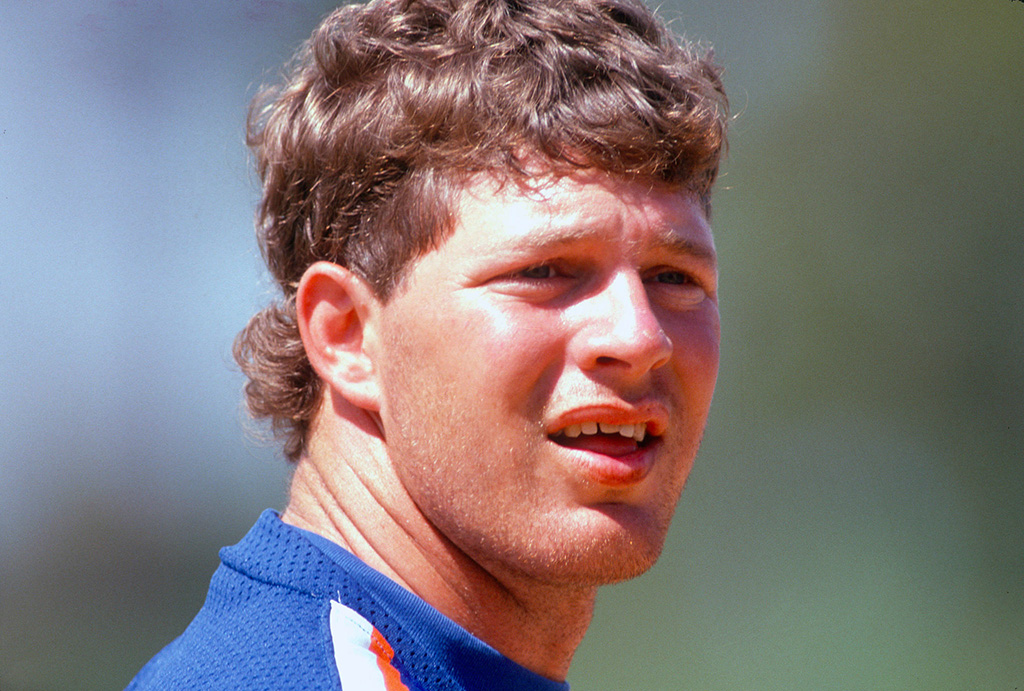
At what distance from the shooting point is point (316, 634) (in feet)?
5.35

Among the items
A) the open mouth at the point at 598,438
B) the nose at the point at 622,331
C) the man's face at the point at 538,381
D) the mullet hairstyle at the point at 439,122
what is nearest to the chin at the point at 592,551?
the man's face at the point at 538,381

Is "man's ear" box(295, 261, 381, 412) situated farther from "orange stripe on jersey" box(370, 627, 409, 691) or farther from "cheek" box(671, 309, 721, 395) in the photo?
"cheek" box(671, 309, 721, 395)

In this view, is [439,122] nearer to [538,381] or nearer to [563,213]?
[563,213]

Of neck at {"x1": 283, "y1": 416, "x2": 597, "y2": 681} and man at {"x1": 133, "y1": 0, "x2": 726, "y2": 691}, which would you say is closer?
man at {"x1": 133, "y1": 0, "x2": 726, "y2": 691}

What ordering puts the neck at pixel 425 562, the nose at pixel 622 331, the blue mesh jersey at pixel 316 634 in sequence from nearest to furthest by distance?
the blue mesh jersey at pixel 316 634 → the nose at pixel 622 331 → the neck at pixel 425 562

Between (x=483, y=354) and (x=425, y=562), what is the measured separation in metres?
0.42

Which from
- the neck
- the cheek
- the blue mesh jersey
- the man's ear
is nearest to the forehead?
the cheek

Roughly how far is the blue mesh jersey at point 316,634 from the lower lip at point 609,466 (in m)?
0.37

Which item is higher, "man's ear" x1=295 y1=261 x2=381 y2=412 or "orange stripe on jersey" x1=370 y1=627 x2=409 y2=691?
"man's ear" x1=295 y1=261 x2=381 y2=412

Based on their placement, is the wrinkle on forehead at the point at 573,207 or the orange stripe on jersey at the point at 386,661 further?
the wrinkle on forehead at the point at 573,207

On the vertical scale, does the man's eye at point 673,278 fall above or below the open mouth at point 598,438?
above

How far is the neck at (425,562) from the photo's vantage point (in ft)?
6.16

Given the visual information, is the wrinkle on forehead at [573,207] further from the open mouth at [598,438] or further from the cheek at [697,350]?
the open mouth at [598,438]

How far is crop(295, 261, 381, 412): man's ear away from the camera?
6.41 ft
